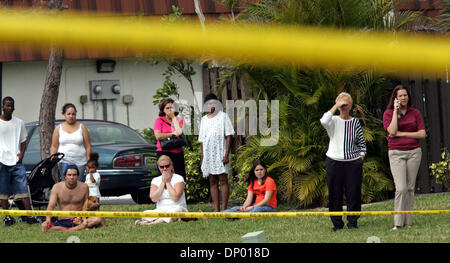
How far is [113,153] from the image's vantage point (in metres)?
13.6

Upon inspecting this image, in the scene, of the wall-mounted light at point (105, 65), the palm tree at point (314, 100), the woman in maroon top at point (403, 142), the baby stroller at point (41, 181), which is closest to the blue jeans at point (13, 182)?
the baby stroller at point (41, 181)

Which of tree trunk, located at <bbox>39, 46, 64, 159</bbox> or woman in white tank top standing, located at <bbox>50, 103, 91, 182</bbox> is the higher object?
tree trunk, located at <bbox>39, 46, 64, 159</bbox>

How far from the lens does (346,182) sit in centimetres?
974

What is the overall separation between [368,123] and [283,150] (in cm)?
128

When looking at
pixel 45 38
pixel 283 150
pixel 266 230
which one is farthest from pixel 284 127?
pixel 45 38

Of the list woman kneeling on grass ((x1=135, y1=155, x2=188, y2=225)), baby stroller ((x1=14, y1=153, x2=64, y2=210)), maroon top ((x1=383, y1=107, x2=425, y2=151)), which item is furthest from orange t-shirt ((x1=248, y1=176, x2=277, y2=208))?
baby stroller ((x1=14, y1=153, x2=64, y2=210))

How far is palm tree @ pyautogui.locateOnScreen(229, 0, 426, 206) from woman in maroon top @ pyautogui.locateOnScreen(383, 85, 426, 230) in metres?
2.62

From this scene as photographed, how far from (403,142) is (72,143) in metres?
4.28

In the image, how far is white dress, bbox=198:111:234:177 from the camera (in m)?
11.6

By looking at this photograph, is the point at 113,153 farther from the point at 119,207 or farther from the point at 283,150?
the point at 283,150

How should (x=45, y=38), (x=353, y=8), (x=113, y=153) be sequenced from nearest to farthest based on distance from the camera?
1. (x=45, y=38)
2. (x=353, y=8)
3. (x=113, y=153)

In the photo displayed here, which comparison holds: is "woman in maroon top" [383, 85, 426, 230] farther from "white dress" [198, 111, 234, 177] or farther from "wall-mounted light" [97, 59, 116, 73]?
"wall-mounted light" [97, 59, 116, 73]

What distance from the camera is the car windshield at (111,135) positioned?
46.9 ft

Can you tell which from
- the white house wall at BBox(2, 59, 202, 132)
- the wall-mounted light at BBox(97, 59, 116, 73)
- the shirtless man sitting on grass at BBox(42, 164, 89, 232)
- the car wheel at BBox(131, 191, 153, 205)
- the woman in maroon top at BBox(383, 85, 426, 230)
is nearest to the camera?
the woman in maroon top at BBox(383, 85, 426, 230)
